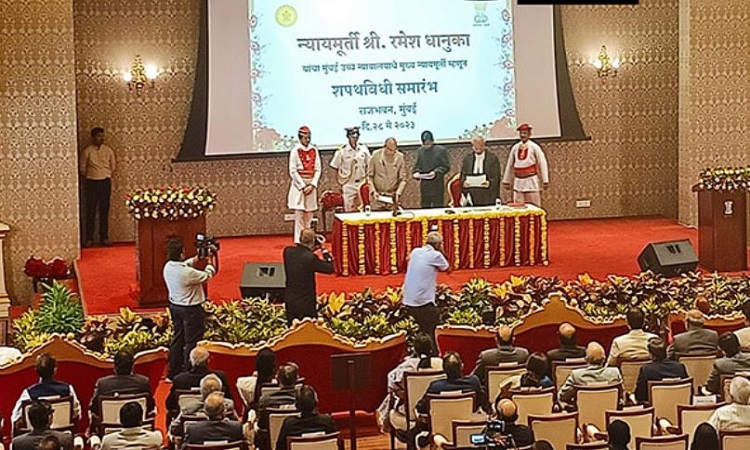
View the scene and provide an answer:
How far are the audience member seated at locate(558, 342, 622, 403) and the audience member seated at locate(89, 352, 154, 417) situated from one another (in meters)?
2.80

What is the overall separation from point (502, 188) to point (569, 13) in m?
2.85

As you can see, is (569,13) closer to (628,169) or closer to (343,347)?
(628,169)

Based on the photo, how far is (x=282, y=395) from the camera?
8320 millimetres

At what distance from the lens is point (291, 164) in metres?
16.5

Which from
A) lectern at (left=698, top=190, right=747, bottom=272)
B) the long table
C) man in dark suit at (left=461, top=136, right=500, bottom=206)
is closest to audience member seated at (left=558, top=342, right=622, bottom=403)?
the long table

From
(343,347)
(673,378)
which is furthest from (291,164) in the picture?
(673,378)

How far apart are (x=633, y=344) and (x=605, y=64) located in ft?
35.5

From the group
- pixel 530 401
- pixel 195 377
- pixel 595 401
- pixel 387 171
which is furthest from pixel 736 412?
pixel 387 171

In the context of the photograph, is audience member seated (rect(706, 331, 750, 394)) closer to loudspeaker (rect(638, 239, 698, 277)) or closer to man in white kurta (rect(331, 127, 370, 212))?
loudspeaker (rect(638, 239, 698, 277))

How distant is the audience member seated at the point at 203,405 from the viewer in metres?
8.05

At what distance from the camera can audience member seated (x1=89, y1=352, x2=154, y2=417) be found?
29.0ft

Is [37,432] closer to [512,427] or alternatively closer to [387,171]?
[512,427]

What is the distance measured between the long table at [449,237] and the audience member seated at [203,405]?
6927 mm

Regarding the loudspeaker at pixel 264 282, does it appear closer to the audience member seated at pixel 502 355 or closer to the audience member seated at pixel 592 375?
A: the audience member seated at pixel 502 355
